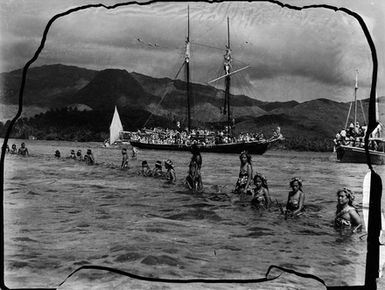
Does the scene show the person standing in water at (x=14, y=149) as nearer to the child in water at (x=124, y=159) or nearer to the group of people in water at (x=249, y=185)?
the group of people in water at (x=249, y=185)

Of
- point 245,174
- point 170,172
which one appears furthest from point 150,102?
point 245,174

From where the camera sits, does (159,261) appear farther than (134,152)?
No

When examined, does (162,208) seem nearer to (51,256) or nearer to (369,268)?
(51,256)

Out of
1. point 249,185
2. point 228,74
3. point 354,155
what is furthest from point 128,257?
point 354,155

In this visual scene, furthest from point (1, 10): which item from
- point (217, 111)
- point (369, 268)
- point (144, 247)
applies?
point (369, 268)

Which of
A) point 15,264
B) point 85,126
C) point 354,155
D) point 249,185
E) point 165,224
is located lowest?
point 15,264

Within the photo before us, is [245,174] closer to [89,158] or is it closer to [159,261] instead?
[159,261]

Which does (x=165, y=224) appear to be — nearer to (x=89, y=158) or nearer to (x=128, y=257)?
(x=128, y=257)

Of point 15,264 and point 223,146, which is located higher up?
point 223,146
